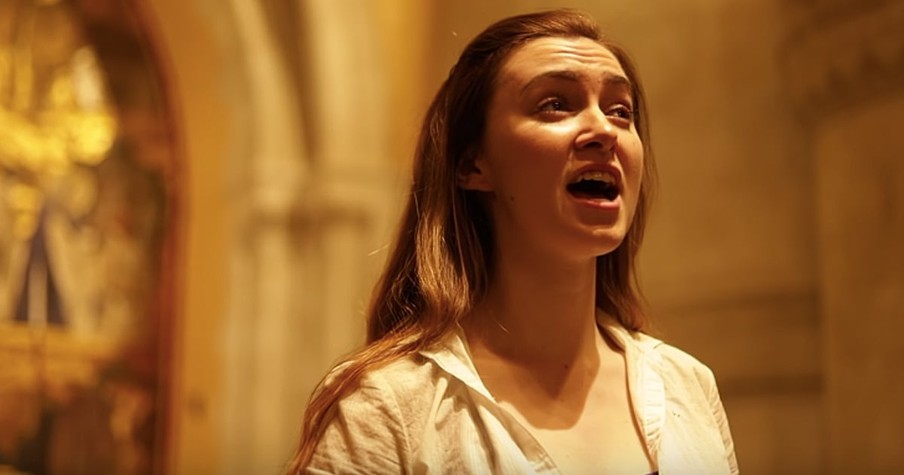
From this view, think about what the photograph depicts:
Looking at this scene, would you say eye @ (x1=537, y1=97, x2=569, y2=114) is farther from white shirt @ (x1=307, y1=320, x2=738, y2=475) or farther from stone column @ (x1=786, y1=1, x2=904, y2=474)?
stone column @ (x1=786, y1=1, x2=904, y2=474)

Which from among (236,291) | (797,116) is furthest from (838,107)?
(236,291)

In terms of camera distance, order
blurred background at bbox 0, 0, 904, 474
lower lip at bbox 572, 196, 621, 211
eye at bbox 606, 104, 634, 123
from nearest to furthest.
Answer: lower lip at bbox 572, 196, 621, 211 → eye at bbox 606, 104, 634, 123 → blurred background at bbox 0, 0, 904, 474

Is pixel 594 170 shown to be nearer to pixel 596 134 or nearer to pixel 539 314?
pixel 596 134

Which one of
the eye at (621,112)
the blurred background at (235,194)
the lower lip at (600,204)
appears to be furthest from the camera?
the blurred background at (235,194)

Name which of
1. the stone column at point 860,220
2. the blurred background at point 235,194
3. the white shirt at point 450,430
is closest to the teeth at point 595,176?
the white shirt at point 450,430

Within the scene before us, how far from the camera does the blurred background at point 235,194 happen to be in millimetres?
4633

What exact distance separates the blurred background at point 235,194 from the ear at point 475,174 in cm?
270

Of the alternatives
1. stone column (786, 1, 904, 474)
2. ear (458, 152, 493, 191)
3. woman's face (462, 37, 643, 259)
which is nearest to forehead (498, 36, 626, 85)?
woman's face (462, 37, 643, 259)

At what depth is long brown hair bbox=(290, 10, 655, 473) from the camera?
5.95 ft

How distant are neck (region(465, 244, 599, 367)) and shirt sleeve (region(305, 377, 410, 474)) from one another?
0.26 metres

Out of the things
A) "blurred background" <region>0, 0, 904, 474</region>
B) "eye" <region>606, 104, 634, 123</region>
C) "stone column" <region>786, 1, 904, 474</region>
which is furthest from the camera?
"blurred background" <region>0, 0, 904, 474</region>

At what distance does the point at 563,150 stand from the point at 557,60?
16cm

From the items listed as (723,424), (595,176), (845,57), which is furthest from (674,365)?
(845,57)

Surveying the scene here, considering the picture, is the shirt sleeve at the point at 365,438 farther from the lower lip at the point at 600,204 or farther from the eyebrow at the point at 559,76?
the eyebrow at the point at 559,76
